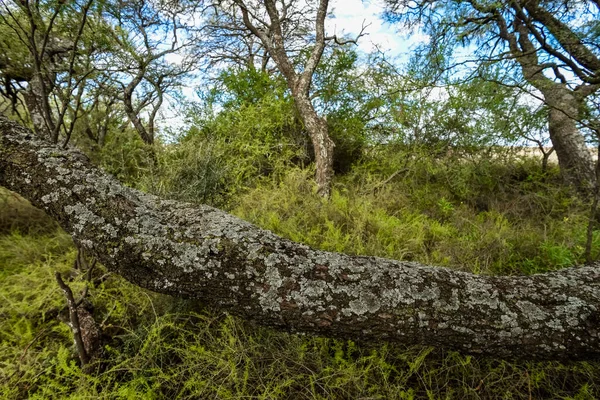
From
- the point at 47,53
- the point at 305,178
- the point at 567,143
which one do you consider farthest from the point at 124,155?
the point at 567,143

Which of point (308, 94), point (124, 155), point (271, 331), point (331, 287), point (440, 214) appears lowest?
point (271, 331)

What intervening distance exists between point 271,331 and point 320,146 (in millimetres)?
2970

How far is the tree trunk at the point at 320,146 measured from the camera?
400cm

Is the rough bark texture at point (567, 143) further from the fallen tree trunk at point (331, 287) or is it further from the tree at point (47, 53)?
the tree at point (47, 53)

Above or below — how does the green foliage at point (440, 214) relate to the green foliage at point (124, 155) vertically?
below

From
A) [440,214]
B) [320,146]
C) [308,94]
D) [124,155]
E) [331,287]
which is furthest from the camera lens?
[124,155]

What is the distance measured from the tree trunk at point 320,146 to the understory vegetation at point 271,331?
0.89ft

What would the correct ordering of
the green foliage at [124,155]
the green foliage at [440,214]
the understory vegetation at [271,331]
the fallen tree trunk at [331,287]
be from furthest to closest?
the green foliage at [124,155], the green foliage at [440,214], the understory vegetation at [271,331], the fallen tree trunk at [331,287]

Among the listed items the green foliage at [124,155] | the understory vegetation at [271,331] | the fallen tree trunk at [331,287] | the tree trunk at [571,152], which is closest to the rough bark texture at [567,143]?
the tree trunk at [571,152]

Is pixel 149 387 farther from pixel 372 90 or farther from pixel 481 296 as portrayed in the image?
pixel 372 90

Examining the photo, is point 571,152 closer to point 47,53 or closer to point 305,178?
point 305,178

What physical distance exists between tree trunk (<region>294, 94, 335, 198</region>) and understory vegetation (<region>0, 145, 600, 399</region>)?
271 millimetres

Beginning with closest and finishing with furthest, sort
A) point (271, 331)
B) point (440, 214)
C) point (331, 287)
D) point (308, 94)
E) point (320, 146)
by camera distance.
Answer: point (331, 287) < point (271, 331) < point (440, 214) < point (320, 146) < point (308, 94)

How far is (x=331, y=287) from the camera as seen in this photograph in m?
1.17
